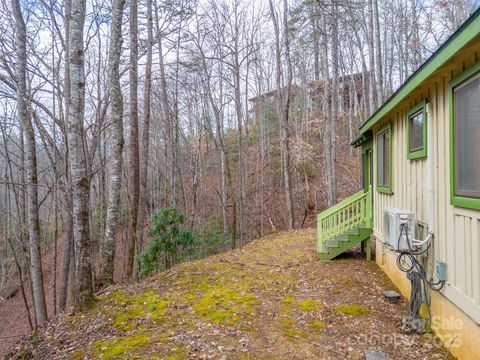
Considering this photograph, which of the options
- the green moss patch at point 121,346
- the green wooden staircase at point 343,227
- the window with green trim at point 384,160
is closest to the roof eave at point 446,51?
the window with green trim at point 384,160

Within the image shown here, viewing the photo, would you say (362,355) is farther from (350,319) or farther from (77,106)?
(77,106)

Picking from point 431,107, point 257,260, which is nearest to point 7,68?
point 257,260

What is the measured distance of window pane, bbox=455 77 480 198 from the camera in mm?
2547

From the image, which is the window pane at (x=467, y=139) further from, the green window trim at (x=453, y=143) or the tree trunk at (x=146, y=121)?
the tree trunk at (x=146, y=121)

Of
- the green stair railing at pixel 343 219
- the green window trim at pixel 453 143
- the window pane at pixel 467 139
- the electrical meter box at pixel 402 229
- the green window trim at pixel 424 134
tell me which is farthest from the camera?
the green stair railing at pixel 343 219

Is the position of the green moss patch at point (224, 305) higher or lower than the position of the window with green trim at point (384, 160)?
lower

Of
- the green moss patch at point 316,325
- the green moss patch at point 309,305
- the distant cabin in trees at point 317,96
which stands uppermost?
the distant cabin in trees at point 317,96

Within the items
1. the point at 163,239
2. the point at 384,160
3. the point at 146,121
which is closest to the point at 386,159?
the point at 384,160

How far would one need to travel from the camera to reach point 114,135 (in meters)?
6.04

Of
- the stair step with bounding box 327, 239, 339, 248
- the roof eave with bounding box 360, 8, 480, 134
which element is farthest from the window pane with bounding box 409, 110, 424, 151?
the stair step with bounding box 327, 239, 339, 248

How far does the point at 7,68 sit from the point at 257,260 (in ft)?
23.5

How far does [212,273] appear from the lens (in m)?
6.59

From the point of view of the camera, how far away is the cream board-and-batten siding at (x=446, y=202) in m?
2.63

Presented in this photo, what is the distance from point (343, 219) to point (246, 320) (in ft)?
11.1
